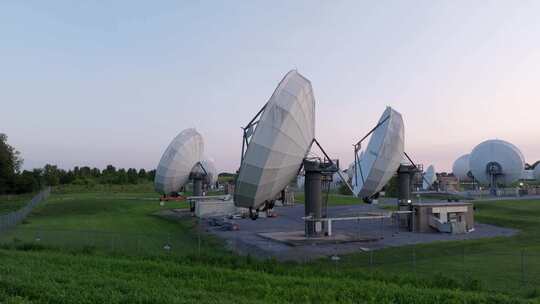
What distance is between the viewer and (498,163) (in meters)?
85.6

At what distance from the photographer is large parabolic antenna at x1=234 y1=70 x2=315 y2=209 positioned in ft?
91.4

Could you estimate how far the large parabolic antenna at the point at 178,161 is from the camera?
2267 inches

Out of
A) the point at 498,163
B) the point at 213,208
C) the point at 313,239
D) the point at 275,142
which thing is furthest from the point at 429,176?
the point at 275,142

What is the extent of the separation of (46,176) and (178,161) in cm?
11487

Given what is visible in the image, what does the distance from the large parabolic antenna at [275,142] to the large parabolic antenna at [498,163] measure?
6564cm

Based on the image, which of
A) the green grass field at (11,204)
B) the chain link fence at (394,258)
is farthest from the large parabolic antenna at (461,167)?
the chain link fence at (394,258)

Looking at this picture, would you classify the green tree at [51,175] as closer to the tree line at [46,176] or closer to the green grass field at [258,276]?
the tree line at [46,176]

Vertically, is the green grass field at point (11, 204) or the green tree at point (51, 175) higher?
the green tree at point (51, 175)

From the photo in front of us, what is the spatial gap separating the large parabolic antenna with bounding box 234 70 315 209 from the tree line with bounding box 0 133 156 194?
91.7m

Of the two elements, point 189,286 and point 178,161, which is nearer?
point 189,286

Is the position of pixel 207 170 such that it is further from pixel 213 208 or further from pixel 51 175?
pixel 51 175

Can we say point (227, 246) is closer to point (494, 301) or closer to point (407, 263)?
point (407, 263)

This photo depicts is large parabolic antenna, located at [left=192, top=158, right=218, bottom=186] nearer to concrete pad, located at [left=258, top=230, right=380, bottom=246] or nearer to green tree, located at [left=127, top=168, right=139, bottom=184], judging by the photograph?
concrete pad, located at [left=258, top=230, right=380, bottom=246]

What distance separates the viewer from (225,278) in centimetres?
1702
